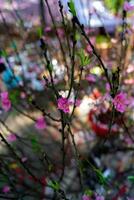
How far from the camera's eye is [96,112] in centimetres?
413

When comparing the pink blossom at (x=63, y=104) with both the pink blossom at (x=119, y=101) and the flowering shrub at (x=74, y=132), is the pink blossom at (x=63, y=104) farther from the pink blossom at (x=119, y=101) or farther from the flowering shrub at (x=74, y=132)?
the flowering shrub at (x=74, y=132)

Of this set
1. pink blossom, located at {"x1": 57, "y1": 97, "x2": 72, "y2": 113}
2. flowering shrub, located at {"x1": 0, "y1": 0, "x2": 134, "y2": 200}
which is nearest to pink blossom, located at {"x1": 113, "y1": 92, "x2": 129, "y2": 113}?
pink blossom, located at {"x1": 57, "y1": 97, "x2": 72, "y2": 113}

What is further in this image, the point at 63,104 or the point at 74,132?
the point at 74,132

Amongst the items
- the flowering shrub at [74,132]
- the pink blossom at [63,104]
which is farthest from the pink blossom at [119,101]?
the flowering shrub at [74,132]

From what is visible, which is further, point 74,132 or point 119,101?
point 74,132

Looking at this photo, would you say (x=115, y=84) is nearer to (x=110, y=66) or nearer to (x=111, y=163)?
(x=111, y=163)

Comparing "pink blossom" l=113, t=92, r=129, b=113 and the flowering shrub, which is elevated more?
the flowering shrub

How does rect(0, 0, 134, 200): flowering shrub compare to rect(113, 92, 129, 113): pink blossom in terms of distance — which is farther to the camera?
rect(0, 0, 134, 200): flowering shrub

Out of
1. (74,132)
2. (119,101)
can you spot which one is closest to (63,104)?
(119,101)

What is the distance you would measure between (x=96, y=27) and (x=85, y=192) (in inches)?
170

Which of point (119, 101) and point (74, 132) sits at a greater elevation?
point (74, 132)

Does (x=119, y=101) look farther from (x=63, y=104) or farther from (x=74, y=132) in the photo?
(x=74, y=132)

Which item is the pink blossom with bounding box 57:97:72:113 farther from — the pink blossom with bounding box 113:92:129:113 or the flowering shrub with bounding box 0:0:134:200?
the flowering shrub with bounding box 0:0:134:200

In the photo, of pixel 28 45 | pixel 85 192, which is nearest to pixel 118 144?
pixel 85 192
